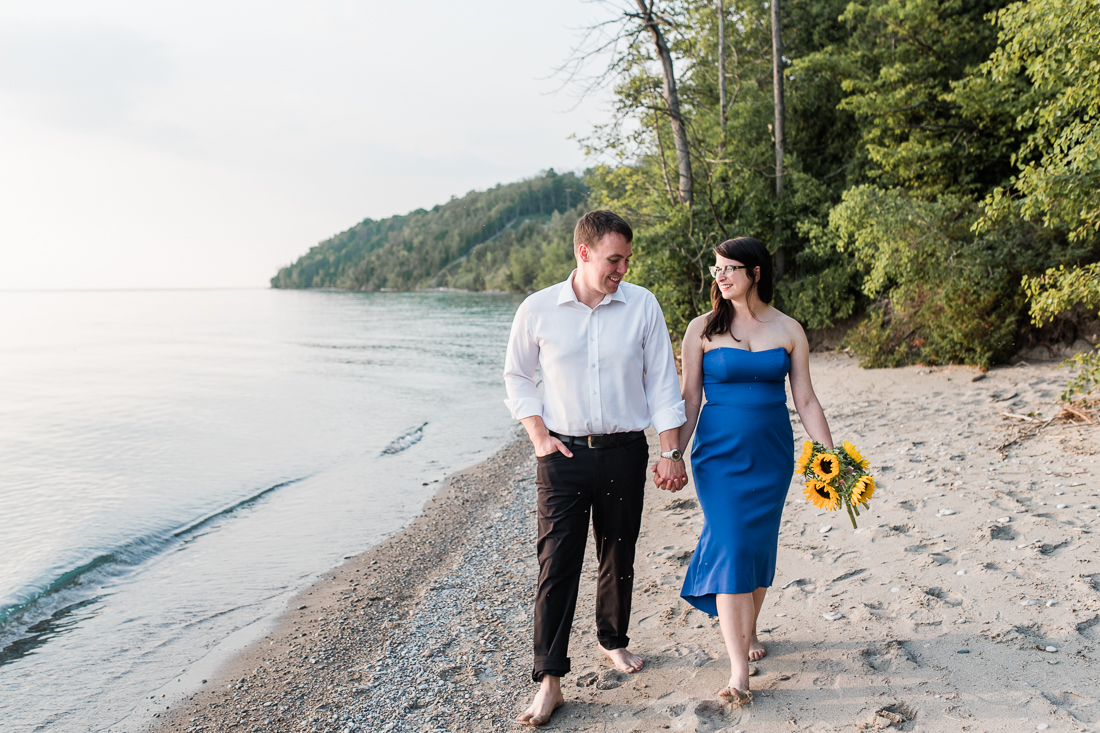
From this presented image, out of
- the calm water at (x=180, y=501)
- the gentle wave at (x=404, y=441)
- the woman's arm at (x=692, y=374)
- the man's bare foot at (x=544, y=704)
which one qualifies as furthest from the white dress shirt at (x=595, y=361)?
the gentle wave at (x=404, y=441)

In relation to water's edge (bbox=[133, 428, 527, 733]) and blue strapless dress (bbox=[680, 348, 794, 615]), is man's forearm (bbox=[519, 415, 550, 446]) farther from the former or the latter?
water's edge (bbox=[133, 428, 527, 733])

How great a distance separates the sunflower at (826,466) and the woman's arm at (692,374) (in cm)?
61

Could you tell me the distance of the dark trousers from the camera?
10.5 feet

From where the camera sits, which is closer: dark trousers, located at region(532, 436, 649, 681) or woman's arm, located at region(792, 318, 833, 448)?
dark trousers, located at region(532, 436, 649, 681)

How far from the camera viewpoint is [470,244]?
155 metres

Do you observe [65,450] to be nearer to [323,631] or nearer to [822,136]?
[323,631]

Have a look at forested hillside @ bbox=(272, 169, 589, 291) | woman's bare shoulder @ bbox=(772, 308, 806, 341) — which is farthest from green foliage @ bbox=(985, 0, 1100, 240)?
forested hillside @ bbox=(272, 169, 589, 291)

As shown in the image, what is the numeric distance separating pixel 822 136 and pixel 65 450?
1944 centimetres

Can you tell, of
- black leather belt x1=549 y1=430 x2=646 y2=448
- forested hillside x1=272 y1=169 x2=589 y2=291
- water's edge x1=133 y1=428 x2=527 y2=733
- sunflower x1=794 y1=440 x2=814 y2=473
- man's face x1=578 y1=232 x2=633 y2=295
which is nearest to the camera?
man's face x1=578 y1=232 x2=633 y2=295

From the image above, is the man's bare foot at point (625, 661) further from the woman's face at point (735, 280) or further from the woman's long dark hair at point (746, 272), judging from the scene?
the woman's face at point (735, 280)

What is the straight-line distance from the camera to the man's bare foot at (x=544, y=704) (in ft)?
11.0

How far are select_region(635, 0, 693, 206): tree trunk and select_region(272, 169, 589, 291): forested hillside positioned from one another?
88847 mm

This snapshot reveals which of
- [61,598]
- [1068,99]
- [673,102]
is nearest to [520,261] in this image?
[673,102]

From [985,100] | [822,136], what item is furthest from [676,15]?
[985,100]
